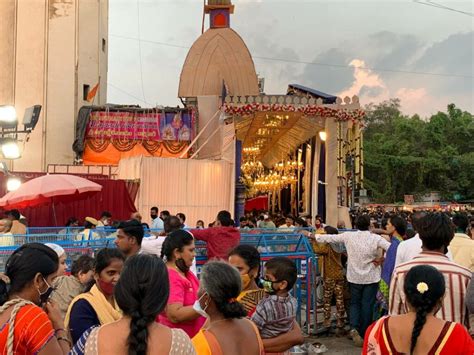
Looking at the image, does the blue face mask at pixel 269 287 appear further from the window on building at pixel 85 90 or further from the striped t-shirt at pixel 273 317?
the window on building at pixel 85 90

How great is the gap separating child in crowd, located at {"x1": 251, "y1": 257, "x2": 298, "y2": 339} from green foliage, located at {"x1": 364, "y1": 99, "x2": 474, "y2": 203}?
151 ft

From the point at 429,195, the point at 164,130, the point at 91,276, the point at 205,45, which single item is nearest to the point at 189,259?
the point at 91,276

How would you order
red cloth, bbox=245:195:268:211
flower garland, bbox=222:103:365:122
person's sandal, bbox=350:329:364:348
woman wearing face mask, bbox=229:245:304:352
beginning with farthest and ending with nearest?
red cloth, bbox=245:195:268:211 → flower garland, bbox=222:103:365:122 → person's sandal, bbox=350:329:364:348 → woman wearing face mask, bbox=229:245:304:352

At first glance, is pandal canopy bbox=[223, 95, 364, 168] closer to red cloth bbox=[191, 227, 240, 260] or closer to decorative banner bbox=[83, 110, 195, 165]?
decorative banner bbox=[83, 110, 195, 165]

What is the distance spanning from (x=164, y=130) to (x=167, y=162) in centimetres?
622

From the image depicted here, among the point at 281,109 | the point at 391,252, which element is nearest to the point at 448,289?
the point at 391,252

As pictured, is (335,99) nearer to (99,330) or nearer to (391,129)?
(99,330)

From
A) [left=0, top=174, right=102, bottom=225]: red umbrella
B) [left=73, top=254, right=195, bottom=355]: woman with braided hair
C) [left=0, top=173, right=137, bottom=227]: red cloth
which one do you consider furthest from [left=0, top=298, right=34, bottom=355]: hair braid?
[left=0, top=173, right=137, bottom=227]: red cloth

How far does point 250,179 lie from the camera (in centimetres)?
2583

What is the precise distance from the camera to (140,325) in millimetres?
2377

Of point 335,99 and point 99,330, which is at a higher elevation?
point 335,99

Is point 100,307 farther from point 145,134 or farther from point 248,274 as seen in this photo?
point 145,134

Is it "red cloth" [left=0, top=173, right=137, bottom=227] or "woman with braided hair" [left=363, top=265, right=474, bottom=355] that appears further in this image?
"red cloth" [left=0, top=173, right=137, bottom=227]

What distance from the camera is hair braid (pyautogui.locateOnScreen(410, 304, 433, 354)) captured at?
2.85 metres
